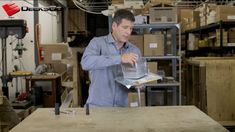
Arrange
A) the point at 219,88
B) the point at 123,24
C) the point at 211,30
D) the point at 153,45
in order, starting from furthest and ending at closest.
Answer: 1. the point at 211,30
2. the point at 153,45
3. the point at 219,88
4. the point at 123,24

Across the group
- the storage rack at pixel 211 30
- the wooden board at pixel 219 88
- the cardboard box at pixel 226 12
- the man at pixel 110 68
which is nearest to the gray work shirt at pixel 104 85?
the man at pixel 110 68

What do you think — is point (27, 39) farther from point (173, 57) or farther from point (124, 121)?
point (124, 121)

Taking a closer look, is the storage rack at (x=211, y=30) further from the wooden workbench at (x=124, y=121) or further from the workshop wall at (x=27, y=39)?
the workshop wall at (x=27, y=39)

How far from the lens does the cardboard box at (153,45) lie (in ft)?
16.7

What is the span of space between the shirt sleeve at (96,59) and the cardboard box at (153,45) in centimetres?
256

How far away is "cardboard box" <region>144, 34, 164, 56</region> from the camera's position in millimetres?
5098

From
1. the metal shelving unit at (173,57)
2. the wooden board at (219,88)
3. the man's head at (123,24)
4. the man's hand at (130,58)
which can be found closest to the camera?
the man's hand at (130,58)

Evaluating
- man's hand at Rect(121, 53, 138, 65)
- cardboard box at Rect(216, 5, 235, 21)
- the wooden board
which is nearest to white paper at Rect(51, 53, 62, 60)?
cardboard box at Rect(216, 5, 235, 21)

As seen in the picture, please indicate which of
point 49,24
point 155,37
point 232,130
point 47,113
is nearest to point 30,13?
point 49,24

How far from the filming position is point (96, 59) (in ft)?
7.83

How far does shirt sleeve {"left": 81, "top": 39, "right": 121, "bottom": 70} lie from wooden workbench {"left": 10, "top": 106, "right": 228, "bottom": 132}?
0.31 metres

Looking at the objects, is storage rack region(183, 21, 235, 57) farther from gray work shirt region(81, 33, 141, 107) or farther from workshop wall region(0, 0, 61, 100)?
workshop wall region(0, 0, 61, 100)

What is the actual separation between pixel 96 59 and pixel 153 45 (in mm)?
2812

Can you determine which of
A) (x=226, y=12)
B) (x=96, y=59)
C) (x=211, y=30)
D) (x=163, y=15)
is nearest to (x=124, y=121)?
(x=96, y=59)
